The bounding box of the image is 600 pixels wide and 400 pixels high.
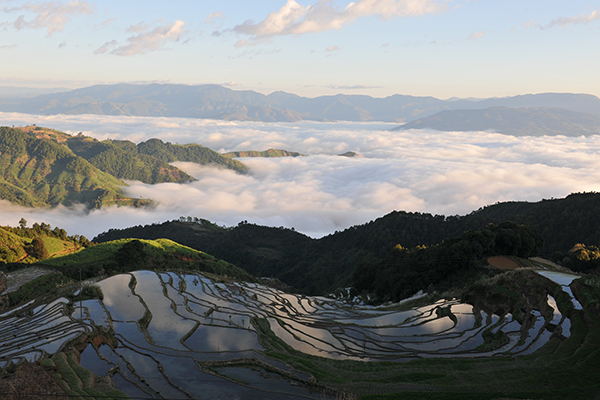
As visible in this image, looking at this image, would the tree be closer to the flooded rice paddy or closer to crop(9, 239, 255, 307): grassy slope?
crop(9, 239, 255, 307): grassy slope

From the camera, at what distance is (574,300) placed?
32844 millimetres

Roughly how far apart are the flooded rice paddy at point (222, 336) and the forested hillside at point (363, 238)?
220 feet

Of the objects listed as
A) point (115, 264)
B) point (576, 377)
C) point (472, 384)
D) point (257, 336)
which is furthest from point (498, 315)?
point (115, 264)

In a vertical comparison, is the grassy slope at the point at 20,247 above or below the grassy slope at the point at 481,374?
below

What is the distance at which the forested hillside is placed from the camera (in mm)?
106875

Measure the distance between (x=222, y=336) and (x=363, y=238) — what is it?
4583 inches

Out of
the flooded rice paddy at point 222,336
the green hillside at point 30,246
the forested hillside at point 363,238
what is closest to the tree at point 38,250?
the green hillside at point 30,246

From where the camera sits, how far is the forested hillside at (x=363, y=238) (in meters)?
107

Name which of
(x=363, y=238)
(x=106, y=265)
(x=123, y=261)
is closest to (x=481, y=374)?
(x=106, y=265)

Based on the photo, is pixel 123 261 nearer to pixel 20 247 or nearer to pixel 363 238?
pixel 20 247

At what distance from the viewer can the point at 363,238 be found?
143 m

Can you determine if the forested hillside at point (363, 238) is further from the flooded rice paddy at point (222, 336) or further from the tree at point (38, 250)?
the flooded rice paddy at point (222, 336)

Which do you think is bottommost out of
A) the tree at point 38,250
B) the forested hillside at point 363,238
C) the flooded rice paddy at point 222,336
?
the forested hillside at point 363,238

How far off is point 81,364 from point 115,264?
153 ft
